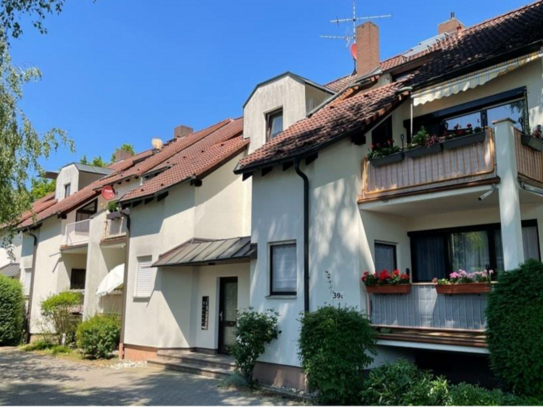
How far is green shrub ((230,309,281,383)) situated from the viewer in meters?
12.8

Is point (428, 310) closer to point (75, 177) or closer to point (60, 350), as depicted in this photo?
point (60, 350)

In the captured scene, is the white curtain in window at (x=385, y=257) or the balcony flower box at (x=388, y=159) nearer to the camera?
the balcony flower box at (x=388, y=159)

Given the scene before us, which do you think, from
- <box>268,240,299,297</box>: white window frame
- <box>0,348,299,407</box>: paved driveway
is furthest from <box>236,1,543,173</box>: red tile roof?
<box>0,348,299,407</box>: paved driveway

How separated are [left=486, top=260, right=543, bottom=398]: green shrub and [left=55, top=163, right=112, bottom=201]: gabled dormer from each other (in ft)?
85.1

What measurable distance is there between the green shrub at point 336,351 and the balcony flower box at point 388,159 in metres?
3.69

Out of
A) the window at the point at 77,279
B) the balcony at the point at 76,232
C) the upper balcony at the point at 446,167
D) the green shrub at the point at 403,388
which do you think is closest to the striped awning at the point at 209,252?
the upper balcony at the point at 446,167

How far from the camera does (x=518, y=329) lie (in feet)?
28.1

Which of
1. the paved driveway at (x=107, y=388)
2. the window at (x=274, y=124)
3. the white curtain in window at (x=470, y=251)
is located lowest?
the paved driveway at (x=107, y=388)

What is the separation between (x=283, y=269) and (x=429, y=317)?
4.33 meters

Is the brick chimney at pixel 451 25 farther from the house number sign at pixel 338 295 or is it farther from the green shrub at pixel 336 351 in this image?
the green shrub at pixel 336 351

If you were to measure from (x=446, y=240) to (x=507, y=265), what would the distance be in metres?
3.26

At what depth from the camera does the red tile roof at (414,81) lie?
11.8 m

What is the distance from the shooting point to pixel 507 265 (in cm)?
953

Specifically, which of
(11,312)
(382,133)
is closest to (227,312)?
(382,133)
